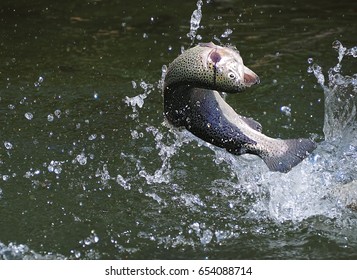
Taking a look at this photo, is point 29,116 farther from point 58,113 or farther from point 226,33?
point 226,33

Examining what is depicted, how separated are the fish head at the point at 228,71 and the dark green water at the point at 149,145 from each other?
918mm

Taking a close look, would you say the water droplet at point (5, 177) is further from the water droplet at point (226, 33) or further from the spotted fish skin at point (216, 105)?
the water droplet at point (226, 33)

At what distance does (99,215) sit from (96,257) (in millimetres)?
446

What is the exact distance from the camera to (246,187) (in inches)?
187

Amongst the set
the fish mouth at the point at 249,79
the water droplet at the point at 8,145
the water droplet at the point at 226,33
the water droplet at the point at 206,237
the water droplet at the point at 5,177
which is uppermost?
the fish mouth at the point at 249,79

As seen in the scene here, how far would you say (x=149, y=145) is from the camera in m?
5.30

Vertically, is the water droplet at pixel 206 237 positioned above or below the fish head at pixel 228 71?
below

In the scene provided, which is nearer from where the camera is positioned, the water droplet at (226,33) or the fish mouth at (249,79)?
the fish mouth at (249,79)

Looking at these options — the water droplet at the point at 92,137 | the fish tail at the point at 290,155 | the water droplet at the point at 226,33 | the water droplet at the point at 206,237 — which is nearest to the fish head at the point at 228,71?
the fish tail at the point at 290,155

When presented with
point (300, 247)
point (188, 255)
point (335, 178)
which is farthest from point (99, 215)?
point (335, 178)

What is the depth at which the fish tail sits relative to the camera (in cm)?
393

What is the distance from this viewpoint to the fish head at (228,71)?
351 cm

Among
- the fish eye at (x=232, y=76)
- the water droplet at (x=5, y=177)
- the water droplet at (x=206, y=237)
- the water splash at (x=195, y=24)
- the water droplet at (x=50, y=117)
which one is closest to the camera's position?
the fish eye at (x=232, y=76)

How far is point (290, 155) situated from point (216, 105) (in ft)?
1.38
